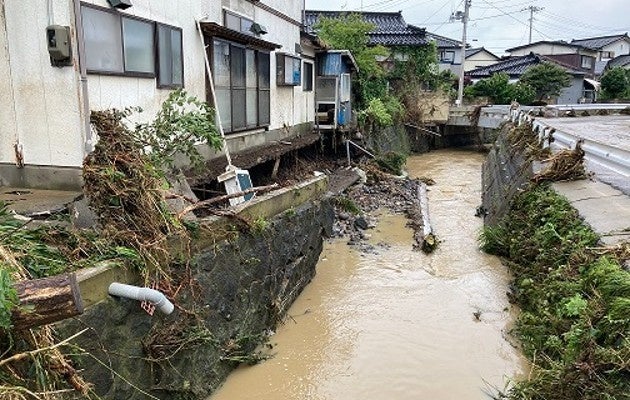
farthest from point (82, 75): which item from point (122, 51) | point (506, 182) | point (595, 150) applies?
point (506, 182)

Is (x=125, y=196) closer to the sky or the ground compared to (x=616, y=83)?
closer to the ground

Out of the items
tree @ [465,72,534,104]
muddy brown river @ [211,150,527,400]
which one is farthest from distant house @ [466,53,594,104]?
muddy brown river @ [211,150,527,400]

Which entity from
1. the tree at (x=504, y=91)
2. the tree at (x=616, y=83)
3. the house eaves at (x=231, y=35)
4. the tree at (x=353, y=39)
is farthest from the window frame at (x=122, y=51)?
the tree at (x=616, y=83)

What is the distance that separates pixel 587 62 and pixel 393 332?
53.7 metres

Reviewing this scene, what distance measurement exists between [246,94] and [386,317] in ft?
22.7

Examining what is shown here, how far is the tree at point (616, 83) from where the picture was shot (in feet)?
114

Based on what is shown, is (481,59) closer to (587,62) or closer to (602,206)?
Result: (587,62)

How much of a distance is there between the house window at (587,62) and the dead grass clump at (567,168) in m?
47.9

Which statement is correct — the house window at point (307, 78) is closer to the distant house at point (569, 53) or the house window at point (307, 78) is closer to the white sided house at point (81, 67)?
the white sided house at point (81, 67)

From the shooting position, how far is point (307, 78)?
17.8 metres

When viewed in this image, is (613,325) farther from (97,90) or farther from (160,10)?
(160,10)

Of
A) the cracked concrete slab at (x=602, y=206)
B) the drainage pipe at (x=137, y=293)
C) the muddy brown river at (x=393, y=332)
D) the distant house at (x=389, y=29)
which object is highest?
the distant house at (x=389, y=29)

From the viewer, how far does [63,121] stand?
271 inches

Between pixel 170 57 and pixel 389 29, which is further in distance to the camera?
pixel 389 29
